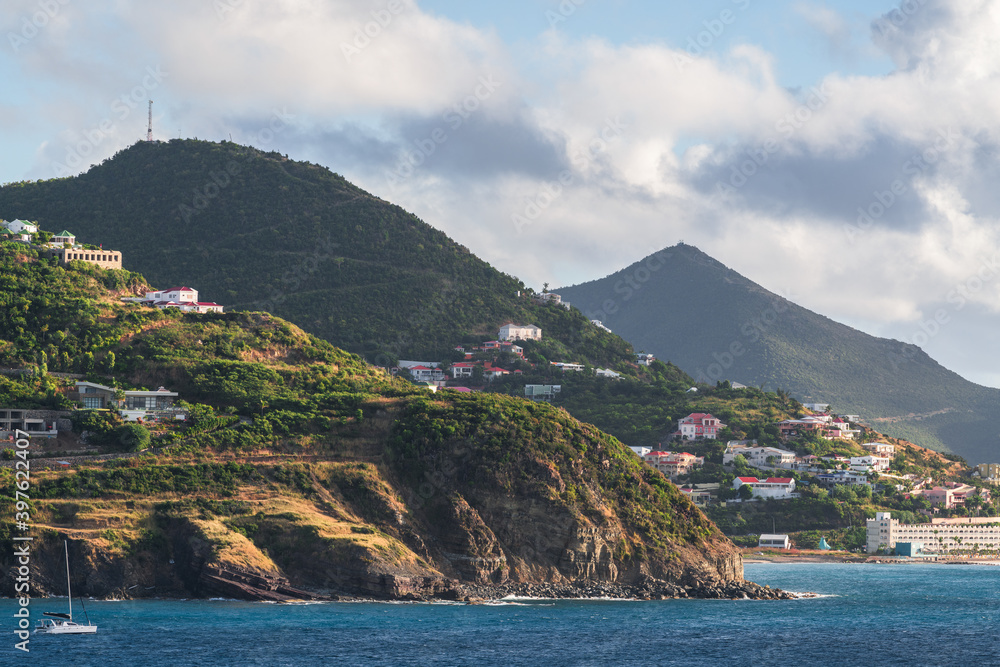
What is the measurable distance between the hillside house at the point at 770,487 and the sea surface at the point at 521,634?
62402 mm

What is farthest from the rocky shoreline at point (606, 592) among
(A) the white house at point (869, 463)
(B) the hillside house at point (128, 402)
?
(A) the white house at point (869, 463)

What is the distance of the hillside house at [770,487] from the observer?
171 metres

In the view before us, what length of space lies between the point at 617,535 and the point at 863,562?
6335cm

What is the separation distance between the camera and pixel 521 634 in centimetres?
8338

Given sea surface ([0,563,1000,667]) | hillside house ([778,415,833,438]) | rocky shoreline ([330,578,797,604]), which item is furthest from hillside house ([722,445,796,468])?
sea surface ([0,563,1000,667])

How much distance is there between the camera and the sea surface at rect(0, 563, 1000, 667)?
73.2 meters

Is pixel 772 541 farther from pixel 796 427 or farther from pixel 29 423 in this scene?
pixel 29 423

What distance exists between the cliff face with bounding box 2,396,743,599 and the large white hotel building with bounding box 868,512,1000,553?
57.2m

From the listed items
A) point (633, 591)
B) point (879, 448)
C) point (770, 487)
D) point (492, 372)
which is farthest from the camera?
point (879, 448)

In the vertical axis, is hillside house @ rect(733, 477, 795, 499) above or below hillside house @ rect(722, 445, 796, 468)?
below

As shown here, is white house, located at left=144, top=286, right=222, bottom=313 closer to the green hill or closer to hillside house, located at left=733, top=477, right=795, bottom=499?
the green hill

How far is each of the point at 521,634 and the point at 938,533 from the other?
346 ft

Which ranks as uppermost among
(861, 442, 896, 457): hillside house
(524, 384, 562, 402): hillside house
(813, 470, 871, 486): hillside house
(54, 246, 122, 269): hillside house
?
(54, 246, 122, 269): hillside house

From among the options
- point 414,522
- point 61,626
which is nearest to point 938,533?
point 414,522
